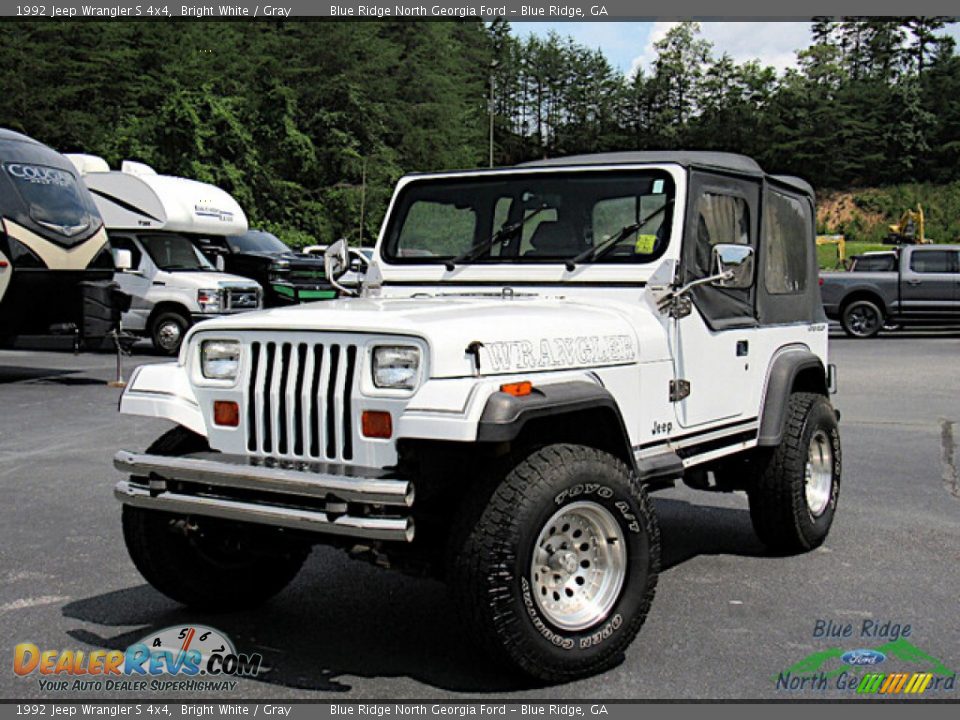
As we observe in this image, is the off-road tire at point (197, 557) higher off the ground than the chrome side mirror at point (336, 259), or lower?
lower

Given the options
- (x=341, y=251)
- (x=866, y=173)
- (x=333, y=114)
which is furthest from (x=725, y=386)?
(x=866, y=173)

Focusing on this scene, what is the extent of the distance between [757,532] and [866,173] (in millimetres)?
78947

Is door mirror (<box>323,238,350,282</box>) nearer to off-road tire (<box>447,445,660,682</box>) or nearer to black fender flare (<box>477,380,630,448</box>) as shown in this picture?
black fender flare (<box>477,380,630,448</box>)

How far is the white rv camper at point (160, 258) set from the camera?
1858cm

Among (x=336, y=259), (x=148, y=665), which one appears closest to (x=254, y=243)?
(x=336, y=259)

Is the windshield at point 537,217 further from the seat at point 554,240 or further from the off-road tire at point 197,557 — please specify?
the off-road tire at point 197,557

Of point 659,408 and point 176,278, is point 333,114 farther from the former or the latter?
point 659,408

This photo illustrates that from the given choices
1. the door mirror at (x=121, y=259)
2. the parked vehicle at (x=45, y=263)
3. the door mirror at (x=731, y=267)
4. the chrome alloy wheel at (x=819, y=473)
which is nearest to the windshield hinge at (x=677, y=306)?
the door mirror at (x=731, y=267)

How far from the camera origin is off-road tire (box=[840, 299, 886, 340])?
77.3ft

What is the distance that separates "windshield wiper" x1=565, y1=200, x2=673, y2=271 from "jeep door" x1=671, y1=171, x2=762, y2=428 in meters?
0.16

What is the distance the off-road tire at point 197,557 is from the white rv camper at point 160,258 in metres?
13.5

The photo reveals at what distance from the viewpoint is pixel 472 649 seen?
14.7 ft

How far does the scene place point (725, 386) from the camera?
5.95 metres

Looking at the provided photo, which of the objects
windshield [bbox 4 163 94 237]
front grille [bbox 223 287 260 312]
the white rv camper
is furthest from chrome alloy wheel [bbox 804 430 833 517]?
front grille [bbox 223 287 260 312]
